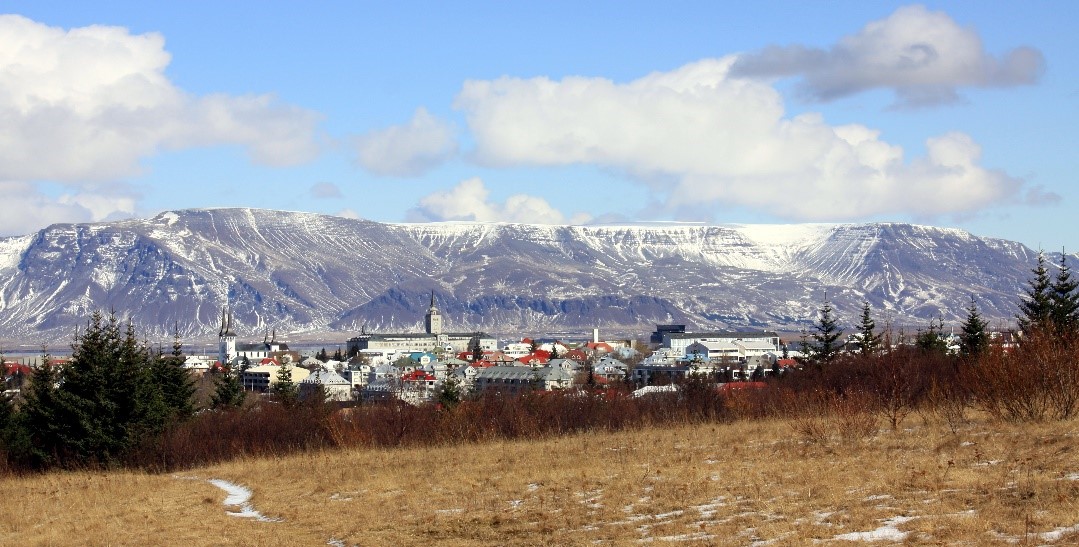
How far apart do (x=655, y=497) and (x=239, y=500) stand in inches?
487

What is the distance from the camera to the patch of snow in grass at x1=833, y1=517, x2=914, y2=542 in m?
17.0

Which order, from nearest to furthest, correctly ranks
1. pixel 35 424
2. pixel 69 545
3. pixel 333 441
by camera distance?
pixel 69 545 < pixel 333 441 < pixel 35 424

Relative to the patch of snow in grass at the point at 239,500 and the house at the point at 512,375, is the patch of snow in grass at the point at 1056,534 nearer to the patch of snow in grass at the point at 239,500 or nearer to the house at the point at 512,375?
the patch of snow in grass at the point at 239,500

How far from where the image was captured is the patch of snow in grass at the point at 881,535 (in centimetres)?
1695

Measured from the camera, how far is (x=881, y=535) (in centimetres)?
1717

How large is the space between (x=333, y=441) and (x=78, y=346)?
1346 cm

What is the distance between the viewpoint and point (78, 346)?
5409 centimetres

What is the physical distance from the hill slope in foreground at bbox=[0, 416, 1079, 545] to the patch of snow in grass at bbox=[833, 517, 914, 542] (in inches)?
1.8

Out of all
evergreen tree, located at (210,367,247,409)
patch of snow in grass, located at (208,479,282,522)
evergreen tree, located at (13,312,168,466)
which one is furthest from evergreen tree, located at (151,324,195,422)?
patch of snow in grass, located at (208,479,282,522)

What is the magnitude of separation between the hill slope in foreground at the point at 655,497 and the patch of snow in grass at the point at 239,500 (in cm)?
24

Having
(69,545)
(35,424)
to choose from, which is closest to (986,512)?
(69,545)

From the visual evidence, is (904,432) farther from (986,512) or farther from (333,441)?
(333,441)

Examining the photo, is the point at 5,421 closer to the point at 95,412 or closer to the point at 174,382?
the point at 95,412

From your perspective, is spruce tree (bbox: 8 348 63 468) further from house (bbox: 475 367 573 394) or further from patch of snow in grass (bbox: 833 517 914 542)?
house (bbox: 475 367 573 394)
